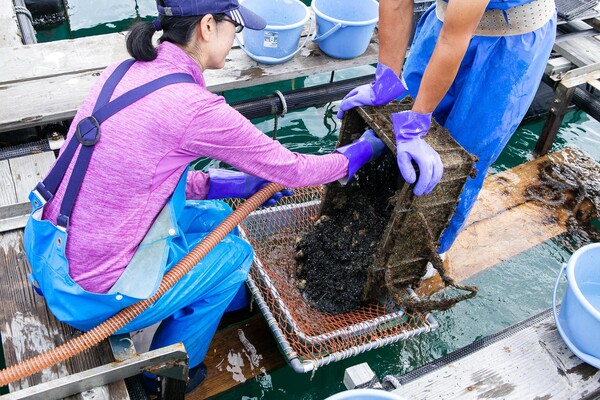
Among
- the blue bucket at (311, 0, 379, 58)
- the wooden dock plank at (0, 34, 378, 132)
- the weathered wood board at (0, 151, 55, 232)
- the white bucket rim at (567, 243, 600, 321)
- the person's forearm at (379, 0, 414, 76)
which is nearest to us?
the white bucket rim at (567, 243, 600, 321)

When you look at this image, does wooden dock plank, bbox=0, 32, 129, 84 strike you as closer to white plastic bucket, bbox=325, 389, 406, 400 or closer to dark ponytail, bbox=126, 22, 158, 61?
dark ponytail, bbox=126, 22, 158, 61

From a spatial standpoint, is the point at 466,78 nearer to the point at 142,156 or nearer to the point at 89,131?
the point at 142,156

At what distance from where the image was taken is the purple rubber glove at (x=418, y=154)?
238 cm

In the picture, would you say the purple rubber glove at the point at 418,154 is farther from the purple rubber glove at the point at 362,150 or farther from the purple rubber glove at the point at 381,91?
the purple rubber glove at the point at 381,91

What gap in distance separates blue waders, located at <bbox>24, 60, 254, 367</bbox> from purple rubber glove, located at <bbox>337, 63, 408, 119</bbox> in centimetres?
94

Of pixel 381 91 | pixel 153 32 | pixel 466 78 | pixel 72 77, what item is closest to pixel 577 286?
pixel 466 78

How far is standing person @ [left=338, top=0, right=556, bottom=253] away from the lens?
2.40 meters

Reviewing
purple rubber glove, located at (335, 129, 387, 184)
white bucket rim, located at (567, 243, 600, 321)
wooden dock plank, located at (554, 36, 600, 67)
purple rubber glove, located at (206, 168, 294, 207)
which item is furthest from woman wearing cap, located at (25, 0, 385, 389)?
wooden dock plank, located at (554, 36, 600, 67)

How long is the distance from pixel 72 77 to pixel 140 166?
82.8 inches

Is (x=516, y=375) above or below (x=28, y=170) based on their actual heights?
below

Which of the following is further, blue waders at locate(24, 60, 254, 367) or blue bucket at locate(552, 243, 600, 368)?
blue bucket at locate(552, 243, 600, 368)

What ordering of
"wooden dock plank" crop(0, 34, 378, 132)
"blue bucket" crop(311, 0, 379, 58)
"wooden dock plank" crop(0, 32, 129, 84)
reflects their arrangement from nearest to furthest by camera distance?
"wooden dock plank" crop(0, 34, 378, 132), "wooden dock plank" crop(0, 32, 129, 84), "blue bucket" crop(311, 0, 379, 58)

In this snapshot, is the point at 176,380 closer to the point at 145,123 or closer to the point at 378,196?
the point at 145,123

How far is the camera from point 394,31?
2871 mm
